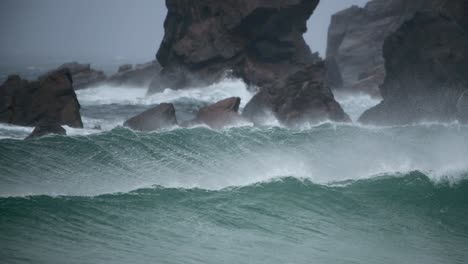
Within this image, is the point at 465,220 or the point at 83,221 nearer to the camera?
the point at 83,221

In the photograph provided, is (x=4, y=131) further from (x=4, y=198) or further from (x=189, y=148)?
(x=4, y=198)

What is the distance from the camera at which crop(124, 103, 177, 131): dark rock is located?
78.8ft

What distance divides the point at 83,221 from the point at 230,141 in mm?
8683

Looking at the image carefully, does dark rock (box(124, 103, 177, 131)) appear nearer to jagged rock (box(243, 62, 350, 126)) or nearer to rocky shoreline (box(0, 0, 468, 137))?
rocky shoreline (box(0, 0, 468, 137))

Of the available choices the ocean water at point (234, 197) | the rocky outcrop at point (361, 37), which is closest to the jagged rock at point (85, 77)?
the rocky outcrop at point (361, 37)

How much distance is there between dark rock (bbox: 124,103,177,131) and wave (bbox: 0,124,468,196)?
2.21 meters

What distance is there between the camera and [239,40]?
3703 cm

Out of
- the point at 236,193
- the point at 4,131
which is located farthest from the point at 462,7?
the point at 4,131

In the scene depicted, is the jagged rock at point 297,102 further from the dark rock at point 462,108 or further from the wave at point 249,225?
→ the wave at point 249,225

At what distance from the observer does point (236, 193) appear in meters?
16.0

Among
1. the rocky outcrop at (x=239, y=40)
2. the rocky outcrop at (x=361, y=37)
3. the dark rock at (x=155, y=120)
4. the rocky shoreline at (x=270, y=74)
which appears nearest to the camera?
the dark rock at (x=155, y=120)

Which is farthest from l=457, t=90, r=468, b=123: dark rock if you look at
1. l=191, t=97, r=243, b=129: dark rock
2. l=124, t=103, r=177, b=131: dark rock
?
l=124, t=103, r=177, b=131: dark rock

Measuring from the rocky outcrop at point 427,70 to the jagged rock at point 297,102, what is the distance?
3.61m

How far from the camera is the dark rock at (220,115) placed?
24.8 metres
